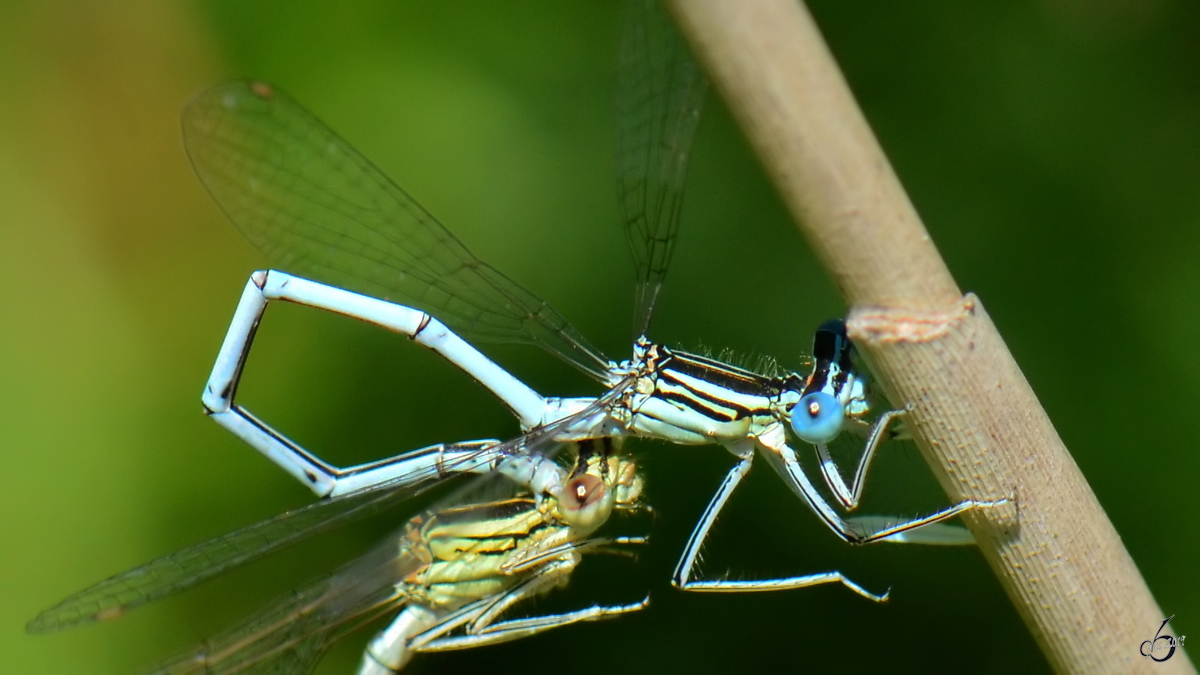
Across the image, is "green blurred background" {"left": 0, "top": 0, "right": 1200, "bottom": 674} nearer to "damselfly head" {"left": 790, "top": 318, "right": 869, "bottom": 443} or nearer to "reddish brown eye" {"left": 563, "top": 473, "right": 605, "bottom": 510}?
"reddish brown eye" {"left": 563, "top": 473, "right": 605, "bottom": 510}

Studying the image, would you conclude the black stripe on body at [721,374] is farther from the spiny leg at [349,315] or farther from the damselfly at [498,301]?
the spiny leg at [349,315]

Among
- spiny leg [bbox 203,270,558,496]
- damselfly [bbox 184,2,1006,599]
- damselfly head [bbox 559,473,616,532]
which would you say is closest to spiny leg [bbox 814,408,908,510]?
damselfly [bbox 184,2,1006,599]

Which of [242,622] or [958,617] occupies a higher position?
[242,622]

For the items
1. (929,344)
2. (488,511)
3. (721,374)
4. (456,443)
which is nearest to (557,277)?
(456,443)

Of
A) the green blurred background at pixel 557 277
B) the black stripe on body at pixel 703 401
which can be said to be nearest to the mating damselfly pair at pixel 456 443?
the black stripe on body at pixel 703 401

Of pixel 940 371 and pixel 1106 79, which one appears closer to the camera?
pixel 940 371

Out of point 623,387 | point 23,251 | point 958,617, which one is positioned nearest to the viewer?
point 623,387

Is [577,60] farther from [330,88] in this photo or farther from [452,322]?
[452,322]

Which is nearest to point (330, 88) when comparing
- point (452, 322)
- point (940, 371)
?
point (452, 322)
